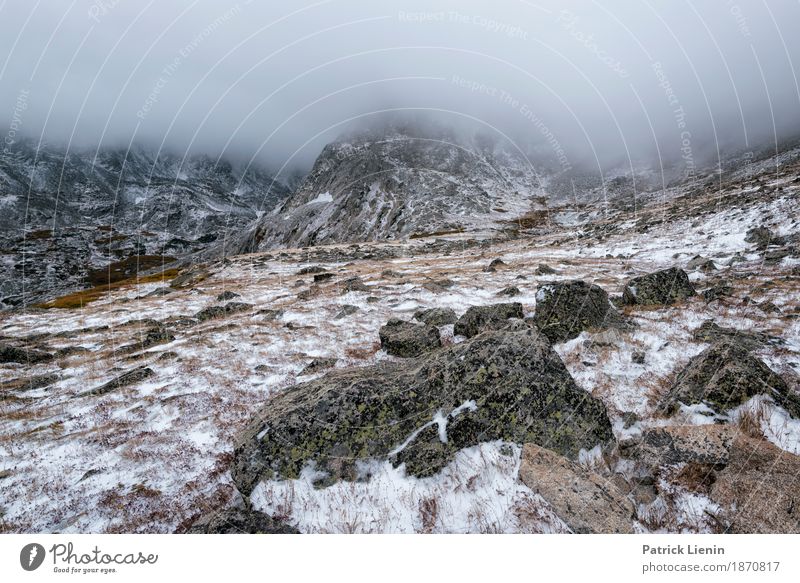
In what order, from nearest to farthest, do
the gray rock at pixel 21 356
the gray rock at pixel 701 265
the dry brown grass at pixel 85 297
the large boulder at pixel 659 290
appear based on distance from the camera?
1. the large boulder at pixel 659 290
2. the gray rock at pixel 21 356
3. the gray rock at pixel 701 265
4. the dry brown grass at pixel 85 297

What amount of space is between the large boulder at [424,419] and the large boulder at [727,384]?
209 cm

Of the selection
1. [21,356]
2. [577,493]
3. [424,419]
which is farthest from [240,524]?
[21,356]

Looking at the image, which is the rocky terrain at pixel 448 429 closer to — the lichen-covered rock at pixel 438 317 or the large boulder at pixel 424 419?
the large boulder at pixel 424 419

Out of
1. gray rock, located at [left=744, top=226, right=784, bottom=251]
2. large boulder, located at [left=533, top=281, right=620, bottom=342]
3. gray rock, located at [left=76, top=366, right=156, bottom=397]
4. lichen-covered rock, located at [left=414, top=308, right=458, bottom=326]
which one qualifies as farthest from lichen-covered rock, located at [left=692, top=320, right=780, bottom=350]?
gray rock, located at [left=744, top=226, right=784, bottom=251]

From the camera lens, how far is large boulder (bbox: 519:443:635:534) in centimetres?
479

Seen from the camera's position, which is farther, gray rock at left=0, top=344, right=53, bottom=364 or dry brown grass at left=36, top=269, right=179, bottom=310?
dry brown grass at left=36, top=269, right=179, bottom=310

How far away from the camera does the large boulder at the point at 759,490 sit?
464 cm

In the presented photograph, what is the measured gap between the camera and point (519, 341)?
7246 millimetres

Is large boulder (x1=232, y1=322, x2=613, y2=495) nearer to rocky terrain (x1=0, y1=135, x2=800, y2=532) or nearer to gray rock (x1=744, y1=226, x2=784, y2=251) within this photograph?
rocky terrain (x1=0, y1=135, x2=800, y2=532)

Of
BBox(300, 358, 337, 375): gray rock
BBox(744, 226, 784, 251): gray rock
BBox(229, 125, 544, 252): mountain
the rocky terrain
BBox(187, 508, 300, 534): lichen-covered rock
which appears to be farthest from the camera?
BBox(229, 125, 544, 252): mountain

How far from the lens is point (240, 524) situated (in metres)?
4.95
